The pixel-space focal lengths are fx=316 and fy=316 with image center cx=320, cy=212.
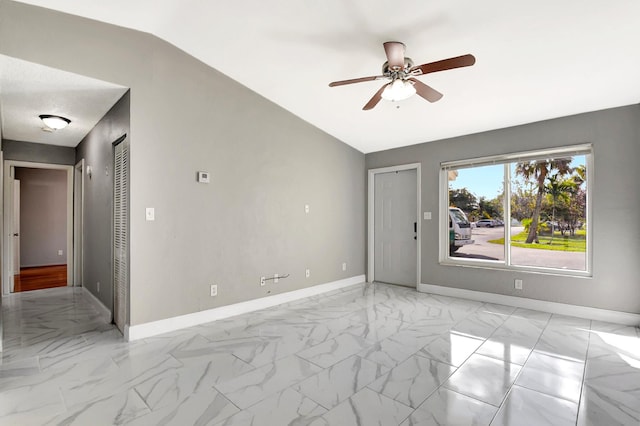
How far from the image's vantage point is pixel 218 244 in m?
3.73

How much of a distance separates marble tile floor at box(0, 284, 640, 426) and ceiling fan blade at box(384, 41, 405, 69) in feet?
8.08

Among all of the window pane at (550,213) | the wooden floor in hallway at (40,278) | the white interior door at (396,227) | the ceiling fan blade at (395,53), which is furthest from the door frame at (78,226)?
the window pane at (550,213)

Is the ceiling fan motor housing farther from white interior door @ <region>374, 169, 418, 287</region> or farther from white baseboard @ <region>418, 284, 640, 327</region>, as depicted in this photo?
white baseboard @ <region>418, 284, 640, 327</region>

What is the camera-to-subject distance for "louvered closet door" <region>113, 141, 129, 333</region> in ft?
10.3

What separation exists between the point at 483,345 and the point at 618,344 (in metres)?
1.27

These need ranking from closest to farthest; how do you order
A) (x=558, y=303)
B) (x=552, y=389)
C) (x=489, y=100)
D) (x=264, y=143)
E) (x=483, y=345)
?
(x=552, y=389), (x=483, y=345), (x=489, y=100), (x=558, y=303), (x=264, y=143)

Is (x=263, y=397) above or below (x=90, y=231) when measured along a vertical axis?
below

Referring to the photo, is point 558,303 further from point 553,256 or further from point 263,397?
point 263,397

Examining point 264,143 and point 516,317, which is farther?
point 264,143

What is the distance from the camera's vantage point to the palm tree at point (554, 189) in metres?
3.94

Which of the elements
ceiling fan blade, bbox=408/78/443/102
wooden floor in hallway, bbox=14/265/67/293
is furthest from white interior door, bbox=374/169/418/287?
wooden floor in hallway, bbox=14/265/67/293

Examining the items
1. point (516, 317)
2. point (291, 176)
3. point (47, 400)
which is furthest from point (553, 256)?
point (47, 400)

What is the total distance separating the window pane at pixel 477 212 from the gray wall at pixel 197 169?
205cm

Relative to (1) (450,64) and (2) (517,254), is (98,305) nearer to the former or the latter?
(1) (450,64)
